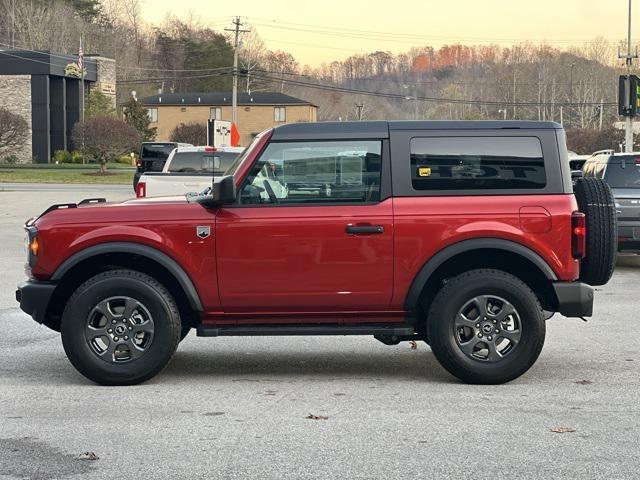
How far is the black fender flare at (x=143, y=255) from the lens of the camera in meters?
7.55

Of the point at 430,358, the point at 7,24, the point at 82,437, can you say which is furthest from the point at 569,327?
the point at 7,24

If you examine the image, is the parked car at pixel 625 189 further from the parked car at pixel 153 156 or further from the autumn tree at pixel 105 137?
the autumn tree at pixel 105 137

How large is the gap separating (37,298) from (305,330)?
197cm

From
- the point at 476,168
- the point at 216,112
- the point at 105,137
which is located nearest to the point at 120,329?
the point at 476,168

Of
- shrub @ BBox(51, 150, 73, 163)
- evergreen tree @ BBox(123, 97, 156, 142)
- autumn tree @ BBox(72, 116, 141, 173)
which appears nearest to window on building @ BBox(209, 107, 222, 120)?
evergreen tree @ BBox(123, 97, 156, 142)

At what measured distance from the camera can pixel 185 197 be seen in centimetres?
814

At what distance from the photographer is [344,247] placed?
7.55 meters

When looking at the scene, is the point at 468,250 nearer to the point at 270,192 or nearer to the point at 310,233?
the point at 310,233

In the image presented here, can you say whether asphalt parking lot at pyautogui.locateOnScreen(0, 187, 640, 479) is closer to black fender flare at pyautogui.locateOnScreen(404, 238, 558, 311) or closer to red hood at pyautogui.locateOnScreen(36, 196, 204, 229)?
black fender flare at pyautogui.locateOnScreen(404, 238, 558, 311)

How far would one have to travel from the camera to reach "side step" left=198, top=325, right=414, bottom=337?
7.62m

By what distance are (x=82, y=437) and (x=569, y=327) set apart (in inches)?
230

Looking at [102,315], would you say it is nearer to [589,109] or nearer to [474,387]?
[474,387]

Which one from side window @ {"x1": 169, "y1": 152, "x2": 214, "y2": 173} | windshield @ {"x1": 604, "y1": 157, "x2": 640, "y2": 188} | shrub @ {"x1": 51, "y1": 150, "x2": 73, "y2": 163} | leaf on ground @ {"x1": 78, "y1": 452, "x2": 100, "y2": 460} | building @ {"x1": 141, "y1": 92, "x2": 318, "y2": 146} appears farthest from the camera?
building @ {"x1": 141, "y1": 92, "x2": 318, "y2": 146}

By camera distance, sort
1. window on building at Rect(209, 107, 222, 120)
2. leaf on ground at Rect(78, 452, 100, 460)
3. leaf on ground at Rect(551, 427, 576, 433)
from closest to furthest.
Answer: leaf on ground at Rect(78, 452, 100, 460) < leaf on ground at Rect(551, 427, 576, 433) < window on building at Rect(209, 107, 222, 120)
